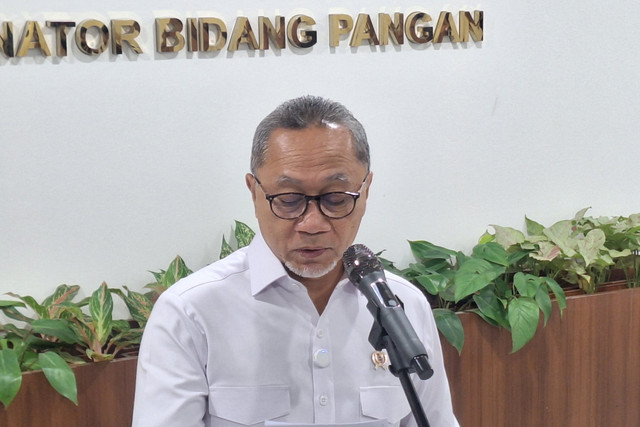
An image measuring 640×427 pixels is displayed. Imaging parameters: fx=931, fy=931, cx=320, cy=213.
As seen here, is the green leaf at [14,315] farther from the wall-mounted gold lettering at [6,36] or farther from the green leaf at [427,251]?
the green leaf at [427,251]

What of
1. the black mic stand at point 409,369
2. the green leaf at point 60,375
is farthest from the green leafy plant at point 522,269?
the black mic stand at point 409,369

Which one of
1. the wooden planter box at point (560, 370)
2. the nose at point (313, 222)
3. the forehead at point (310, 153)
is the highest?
the forehead at point (310, 153)

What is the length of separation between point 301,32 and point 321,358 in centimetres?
135

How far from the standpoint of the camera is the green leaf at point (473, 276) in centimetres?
289

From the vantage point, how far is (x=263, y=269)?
193 centimetres

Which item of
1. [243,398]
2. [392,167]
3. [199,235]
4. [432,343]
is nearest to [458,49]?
[392,167]

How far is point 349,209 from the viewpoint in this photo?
1811 millimetres

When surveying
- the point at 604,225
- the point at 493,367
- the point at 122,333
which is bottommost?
the point at 493,367

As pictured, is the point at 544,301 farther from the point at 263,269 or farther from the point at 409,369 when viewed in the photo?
the point at 409,369

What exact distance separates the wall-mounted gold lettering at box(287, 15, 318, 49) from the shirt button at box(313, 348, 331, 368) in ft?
4.30

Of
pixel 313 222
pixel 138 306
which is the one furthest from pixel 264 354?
pixel 138 306

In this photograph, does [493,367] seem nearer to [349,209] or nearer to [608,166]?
[608,166]

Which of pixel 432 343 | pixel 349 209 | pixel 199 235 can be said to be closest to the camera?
pixel 349 209

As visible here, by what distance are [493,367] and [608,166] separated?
1.03m
